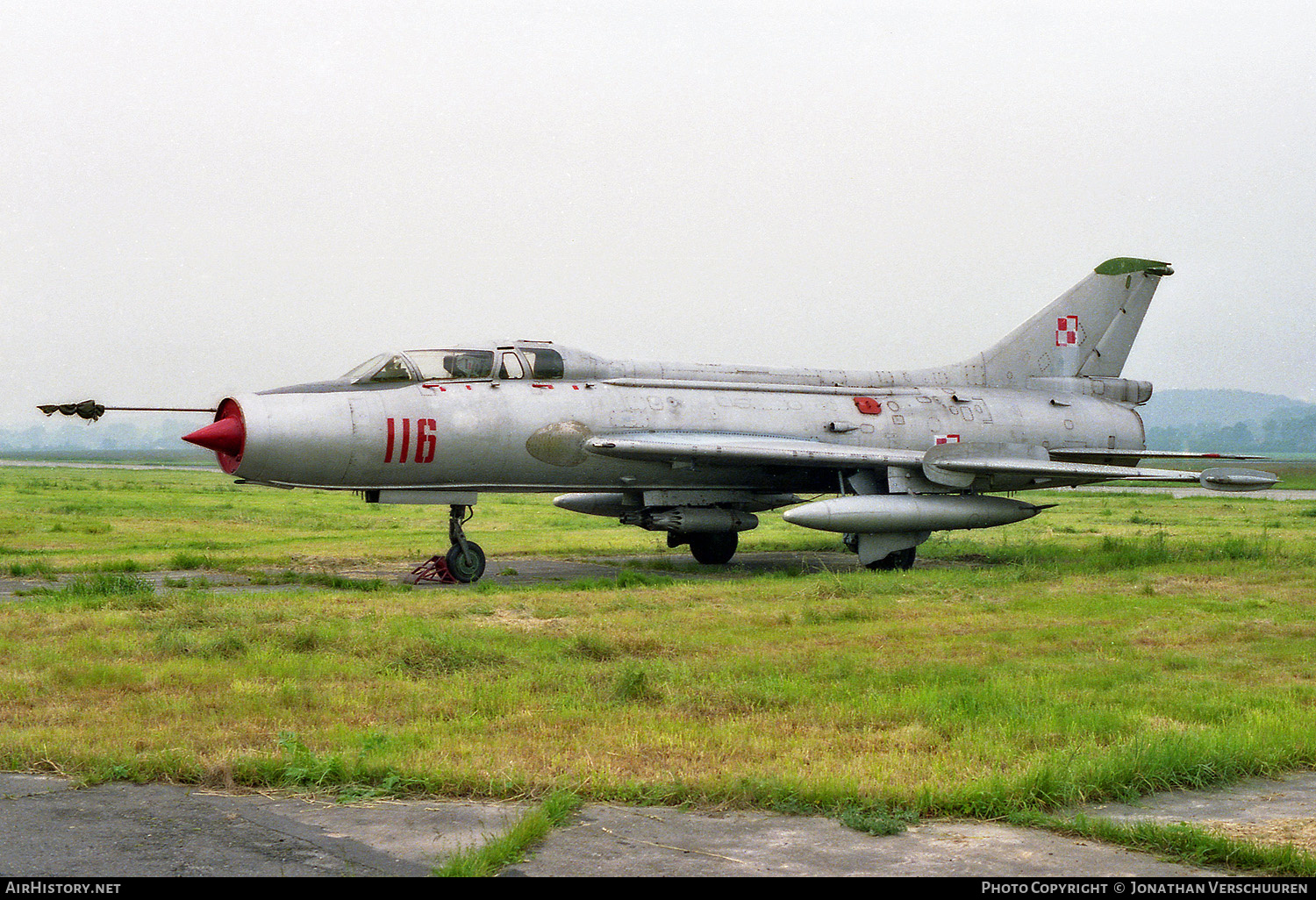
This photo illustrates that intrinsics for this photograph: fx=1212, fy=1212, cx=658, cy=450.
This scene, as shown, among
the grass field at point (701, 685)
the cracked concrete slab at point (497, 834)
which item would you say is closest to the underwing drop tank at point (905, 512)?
the grass field at point (701, 685)

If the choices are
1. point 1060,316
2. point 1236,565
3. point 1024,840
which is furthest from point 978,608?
point 1060,316

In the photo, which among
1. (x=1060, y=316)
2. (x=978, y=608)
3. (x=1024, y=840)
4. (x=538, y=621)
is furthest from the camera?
(x=1060, y=316)

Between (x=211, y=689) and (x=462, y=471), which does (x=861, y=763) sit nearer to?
(x=211, y=689)

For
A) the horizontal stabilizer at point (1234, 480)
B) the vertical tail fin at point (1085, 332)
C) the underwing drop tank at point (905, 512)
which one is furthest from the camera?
the vertical tail fin at point (1085, 332)

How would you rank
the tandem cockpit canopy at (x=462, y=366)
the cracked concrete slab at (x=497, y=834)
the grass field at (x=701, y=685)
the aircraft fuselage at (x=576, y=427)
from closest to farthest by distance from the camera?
1. the cracked concrete slab at (x=497, y=834)
2. the grass field at (x=701, y=685)
3. the aircraft fuselage at (x=576, y=427)
4. the tandem cockpit canopy at (x=462, y=366)

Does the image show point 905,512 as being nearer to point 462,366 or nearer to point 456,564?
point 456,564

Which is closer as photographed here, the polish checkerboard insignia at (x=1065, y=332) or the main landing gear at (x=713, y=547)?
the main landing gear at (x=713, y=547)

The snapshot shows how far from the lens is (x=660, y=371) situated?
1786 cm

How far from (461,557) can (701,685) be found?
27.2 feet

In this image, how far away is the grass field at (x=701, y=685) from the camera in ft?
18.7

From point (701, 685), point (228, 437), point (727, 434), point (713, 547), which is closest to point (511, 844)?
point (701, 685)

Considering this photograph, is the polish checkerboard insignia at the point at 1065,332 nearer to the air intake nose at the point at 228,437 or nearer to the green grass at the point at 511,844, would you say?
the air intake nose at the point at 228,437

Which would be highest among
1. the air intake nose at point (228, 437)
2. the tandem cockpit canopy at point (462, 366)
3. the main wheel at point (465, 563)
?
the tandem cockpit canopy at point (462, 366)
